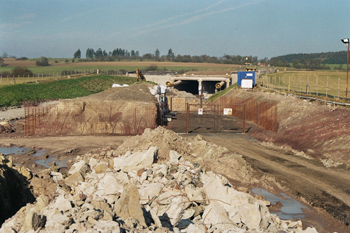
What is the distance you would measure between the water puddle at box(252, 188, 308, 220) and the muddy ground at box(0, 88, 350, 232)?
293 mm

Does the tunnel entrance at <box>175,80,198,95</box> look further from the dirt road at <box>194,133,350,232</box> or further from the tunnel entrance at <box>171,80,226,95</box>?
the dirt road at <box>194,133,350,232</box>

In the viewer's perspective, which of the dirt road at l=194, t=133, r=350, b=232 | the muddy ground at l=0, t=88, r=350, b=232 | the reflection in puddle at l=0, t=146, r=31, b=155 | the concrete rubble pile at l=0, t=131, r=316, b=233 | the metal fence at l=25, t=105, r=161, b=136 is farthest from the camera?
the metal fence at l=25, t=105, r=161, b=136

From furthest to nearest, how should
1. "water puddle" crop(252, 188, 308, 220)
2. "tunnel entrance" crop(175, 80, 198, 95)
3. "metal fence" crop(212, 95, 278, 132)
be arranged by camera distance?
"tunnel entrance" crop(175, 80, 198, 95)
"metal fence" crop(212, 95, 278, 132)
"water puddle" crop(252, 188, 308, 220)

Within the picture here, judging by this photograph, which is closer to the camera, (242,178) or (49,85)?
(242,178)

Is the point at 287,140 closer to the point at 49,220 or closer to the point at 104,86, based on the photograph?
the point at 49,220

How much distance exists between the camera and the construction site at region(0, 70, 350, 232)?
1067cm

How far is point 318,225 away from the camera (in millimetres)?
13359

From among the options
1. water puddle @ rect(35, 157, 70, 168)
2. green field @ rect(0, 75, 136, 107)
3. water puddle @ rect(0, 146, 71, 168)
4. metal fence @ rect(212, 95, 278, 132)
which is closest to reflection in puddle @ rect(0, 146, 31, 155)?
water puddle @ rect(0, 146, 71, 168)

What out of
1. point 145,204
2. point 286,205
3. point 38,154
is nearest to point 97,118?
point 38,154

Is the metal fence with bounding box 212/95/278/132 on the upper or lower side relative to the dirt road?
upper

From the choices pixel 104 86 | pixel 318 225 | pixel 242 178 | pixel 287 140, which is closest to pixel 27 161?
pixel 242 178

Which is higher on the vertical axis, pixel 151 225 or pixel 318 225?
pixel 151 225

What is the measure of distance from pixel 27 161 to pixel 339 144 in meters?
18.5

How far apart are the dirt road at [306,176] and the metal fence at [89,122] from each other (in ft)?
25.8
